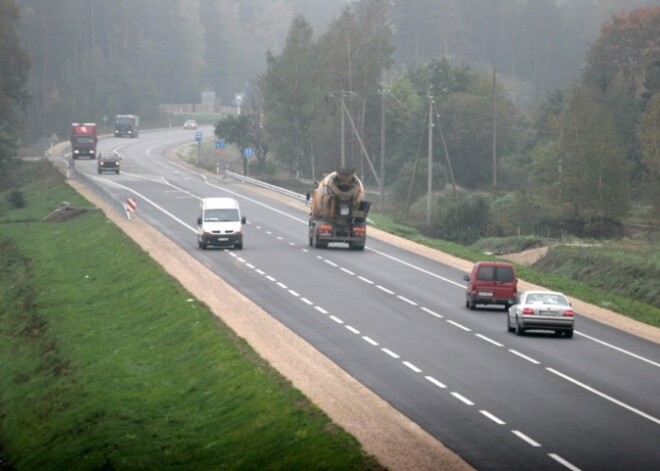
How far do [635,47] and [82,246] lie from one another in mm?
77200

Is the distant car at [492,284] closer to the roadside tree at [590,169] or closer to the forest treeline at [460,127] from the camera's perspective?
the forest treeline at [460,127]

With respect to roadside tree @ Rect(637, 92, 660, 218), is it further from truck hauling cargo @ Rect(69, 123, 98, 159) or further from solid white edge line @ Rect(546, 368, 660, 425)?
solid white edge line @ Rect(546, 368, 660, 425)

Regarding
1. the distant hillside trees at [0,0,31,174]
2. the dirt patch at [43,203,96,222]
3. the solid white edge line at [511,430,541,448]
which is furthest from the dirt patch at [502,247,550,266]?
the distant hillside trees at [0,0,31,174]

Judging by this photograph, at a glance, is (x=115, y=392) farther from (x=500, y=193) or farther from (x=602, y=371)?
(x=500, y=193)

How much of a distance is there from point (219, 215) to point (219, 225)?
0.60 metres

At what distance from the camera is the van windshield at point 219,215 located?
6359cm

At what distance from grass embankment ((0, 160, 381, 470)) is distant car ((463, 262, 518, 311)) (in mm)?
9349

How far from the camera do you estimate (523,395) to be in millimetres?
31734

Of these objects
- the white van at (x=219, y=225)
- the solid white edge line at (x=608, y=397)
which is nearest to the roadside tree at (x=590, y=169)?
the white van at (x=219, y=225)

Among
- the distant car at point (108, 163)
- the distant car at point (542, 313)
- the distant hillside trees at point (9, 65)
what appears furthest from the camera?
the distant hillside trees at point (9, 65)

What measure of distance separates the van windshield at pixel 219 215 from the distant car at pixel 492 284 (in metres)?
18.8

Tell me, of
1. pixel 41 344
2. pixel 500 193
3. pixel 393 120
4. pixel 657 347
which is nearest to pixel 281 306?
pixel 41 344

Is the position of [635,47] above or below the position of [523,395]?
above

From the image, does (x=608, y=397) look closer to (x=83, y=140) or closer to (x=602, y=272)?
(x=602, y=272)
